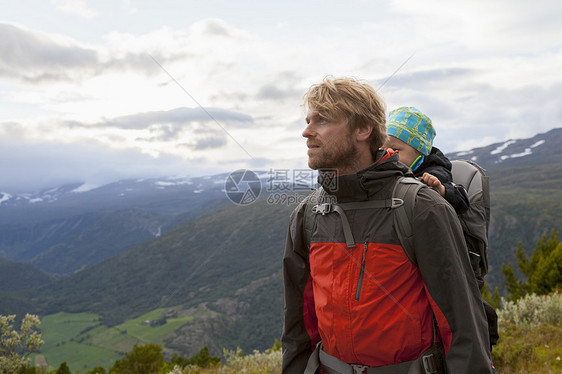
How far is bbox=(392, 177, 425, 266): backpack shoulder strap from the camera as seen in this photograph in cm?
257

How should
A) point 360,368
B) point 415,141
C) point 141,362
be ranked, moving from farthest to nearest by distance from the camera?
point 141,362, point 415,141, point 360,368

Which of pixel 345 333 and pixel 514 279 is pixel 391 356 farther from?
pixel 514 279

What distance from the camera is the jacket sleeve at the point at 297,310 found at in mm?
3273

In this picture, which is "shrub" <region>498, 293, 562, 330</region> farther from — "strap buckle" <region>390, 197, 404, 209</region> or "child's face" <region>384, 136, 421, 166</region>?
"strap buckle" <region>390, 197, 404, 209</region>

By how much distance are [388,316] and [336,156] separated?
1.17 m

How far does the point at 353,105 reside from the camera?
2.85 meters

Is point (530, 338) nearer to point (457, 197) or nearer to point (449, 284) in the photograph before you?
point (457, 197)

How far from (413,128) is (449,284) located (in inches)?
62.5

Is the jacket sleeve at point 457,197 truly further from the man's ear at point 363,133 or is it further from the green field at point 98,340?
the green field at point 98,340

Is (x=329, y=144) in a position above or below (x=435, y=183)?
above

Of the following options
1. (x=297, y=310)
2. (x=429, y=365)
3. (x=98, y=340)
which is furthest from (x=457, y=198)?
(x=98, y=340)

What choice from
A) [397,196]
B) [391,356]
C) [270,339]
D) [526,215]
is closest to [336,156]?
[397,196]

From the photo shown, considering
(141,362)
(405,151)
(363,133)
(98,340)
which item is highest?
(363,133)

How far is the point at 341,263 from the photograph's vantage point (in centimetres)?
279
